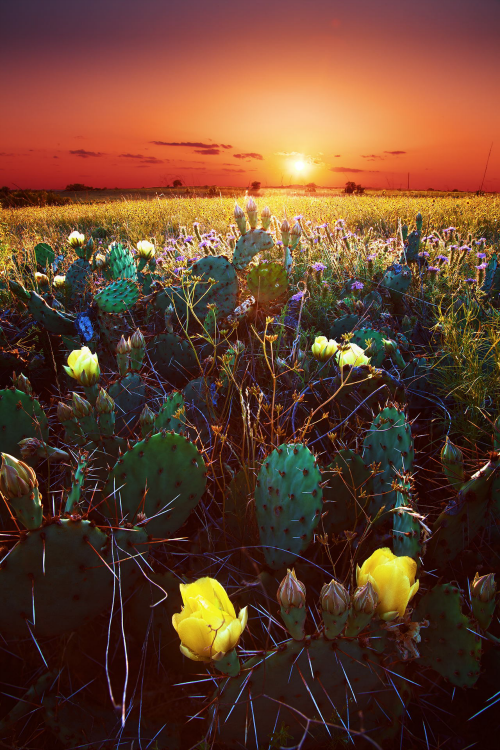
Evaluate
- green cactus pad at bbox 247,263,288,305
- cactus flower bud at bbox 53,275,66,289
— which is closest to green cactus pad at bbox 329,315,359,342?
green cactus pad at bbox 247,263,288,305

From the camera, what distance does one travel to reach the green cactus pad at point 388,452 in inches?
47.5

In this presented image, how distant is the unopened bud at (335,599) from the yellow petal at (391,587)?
58mm

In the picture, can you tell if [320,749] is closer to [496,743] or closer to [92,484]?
[496,743]

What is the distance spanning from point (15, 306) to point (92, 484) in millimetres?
2003

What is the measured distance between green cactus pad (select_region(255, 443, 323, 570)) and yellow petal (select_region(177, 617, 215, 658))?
416 mm

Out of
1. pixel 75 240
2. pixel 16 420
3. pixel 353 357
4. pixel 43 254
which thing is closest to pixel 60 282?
pixel 75 240

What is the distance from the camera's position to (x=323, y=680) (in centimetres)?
78

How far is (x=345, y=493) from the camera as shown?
123 cm

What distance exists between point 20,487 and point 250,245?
2.02 metres

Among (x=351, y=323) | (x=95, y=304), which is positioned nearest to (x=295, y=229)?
(x=351, y=323)

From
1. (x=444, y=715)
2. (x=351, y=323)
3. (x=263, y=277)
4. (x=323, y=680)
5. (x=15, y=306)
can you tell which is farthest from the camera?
(x=15, y=306)

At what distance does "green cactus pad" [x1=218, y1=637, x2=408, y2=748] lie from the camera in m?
0.75

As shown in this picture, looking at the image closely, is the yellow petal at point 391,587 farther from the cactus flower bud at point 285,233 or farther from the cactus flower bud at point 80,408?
the cactus flower bud at point 285,233

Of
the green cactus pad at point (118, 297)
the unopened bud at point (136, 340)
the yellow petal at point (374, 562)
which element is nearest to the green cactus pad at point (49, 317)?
the green cactus pad at point (118, 297)
